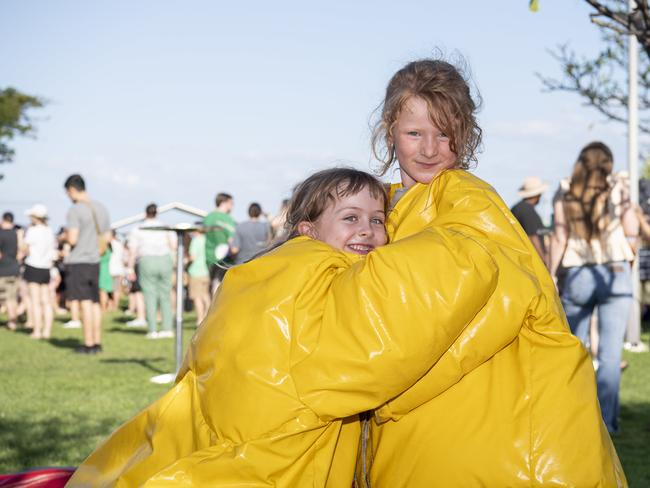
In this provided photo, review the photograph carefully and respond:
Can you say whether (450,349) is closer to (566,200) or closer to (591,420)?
(591,420)

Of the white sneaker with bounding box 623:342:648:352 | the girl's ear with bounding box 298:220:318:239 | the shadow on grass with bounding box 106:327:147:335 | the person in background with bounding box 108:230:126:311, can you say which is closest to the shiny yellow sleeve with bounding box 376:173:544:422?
the girl's ear with bounding box 298:220:318:239

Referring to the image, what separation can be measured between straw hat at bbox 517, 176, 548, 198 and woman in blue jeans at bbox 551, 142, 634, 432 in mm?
2097

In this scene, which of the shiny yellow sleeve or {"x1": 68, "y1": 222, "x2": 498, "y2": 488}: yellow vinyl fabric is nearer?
{"x1": 68, "y1": 222, "x2": 498, "y2": 488}: yellow vinyl fabric

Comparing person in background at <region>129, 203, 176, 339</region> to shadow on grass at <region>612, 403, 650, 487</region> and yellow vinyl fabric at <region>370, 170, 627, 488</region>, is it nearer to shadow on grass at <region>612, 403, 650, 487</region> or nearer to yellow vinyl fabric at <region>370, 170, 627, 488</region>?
shadow on grass at <region>612, 403, 650, 487</region>

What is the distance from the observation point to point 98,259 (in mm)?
11039

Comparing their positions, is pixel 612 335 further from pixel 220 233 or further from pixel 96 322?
pixel 96 322

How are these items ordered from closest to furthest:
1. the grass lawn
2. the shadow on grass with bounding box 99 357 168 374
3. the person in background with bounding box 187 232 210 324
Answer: the grass lawn < the shadow on grass with bounding box 99 357 168 374 < the person in background with bounding box 187 232 210 324

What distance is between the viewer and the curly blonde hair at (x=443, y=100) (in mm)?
3092

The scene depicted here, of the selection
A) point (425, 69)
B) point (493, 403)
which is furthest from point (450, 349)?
point (425, 69)

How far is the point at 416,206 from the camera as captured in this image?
287 cm

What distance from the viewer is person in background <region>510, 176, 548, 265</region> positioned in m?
8.16

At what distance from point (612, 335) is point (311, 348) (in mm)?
4598

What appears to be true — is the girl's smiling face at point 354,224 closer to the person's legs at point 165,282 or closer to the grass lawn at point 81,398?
the grass lawn at point 81,398

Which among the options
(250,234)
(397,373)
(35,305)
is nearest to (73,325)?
(35,305)
